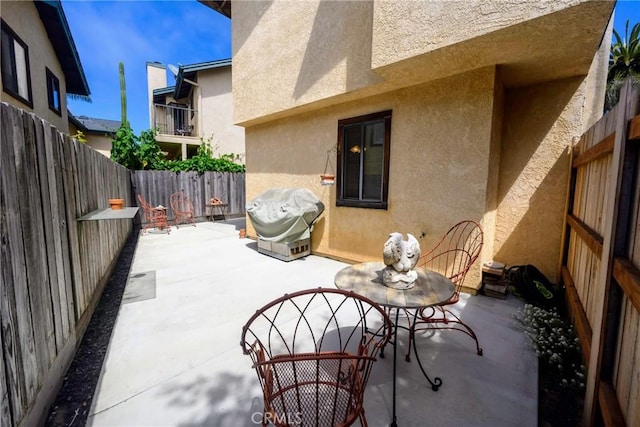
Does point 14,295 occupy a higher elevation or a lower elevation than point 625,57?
lower

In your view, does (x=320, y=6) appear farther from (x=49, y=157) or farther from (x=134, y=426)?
(x=134, y=426)

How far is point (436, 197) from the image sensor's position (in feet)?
13.0

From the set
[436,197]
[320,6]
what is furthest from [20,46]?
[436,197]

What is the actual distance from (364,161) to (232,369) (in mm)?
3785

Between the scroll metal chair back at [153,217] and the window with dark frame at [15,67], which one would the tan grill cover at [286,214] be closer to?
the scroll metal chair back at [153,217]

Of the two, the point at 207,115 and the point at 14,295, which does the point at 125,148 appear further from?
the point at 14,295

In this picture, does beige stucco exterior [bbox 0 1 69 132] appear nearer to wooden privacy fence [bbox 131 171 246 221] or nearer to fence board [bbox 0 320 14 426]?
wooden privacy fence [bbox 131 171 246 221]

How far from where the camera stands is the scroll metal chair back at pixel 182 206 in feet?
30.9

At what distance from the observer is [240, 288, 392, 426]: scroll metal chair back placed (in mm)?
1201

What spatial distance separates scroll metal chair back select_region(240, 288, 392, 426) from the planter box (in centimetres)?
233

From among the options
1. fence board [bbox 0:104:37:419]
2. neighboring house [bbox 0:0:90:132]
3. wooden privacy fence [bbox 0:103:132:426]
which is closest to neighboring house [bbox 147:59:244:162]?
neighboring house [bbox 0:0:90:132]

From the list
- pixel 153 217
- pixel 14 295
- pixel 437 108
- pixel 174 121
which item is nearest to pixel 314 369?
pixel 14 295

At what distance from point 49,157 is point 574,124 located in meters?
5.84

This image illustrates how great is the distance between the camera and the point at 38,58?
7.20 meters
